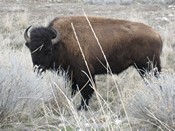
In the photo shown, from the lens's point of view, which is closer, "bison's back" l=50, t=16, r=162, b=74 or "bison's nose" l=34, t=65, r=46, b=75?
"bison's nose" l=34, t=65, r=46, b=75

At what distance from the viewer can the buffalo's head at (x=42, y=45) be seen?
7.99m

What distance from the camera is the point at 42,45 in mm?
7977

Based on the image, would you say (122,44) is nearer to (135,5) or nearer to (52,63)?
(52,63)

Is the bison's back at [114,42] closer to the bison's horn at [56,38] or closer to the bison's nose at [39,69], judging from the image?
the bison's horn at [56,38]

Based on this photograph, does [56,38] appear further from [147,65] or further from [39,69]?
[147,65]

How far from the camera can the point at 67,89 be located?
8.03 meters

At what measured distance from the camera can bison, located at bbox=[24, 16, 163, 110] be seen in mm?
8172

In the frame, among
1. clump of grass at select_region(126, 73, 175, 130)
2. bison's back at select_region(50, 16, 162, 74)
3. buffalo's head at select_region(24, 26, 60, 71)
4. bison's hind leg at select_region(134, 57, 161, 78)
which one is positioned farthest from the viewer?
bison's hind leg at select_region(134, 57, 161, 78)

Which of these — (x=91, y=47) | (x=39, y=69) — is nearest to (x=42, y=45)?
(x=39, y=69)

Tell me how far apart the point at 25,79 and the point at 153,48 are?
2762mm

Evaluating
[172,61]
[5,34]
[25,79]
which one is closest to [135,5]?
[5,34]

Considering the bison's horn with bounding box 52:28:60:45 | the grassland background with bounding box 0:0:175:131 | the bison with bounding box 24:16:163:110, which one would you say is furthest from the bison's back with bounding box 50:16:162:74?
the grassland background with bounding box 0:0:175:131

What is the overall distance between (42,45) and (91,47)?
0.89 meters

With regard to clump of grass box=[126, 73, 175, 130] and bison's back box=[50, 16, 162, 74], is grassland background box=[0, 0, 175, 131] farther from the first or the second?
bison's back box=[50, 16, 162, 74]
